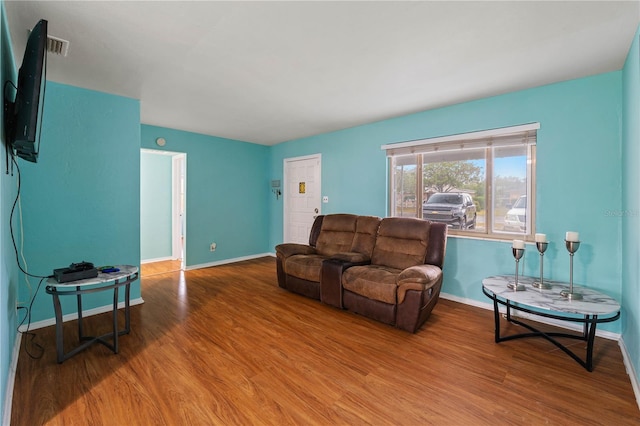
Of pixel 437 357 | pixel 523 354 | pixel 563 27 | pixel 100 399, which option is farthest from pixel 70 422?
pixel 563 27

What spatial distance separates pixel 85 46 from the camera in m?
2.18

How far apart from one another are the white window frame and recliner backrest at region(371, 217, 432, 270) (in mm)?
595

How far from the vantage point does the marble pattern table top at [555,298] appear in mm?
1970

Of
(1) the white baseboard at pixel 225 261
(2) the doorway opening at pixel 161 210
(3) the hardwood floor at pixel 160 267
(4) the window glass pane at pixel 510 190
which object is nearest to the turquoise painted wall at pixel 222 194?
(1) the white baseboard at pixel 225 261

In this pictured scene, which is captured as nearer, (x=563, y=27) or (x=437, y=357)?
(x=563, y=27)

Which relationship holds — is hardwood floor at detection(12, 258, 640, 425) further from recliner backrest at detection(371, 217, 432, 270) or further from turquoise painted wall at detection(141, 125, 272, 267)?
turquoise painted wall at detection(141, 125, 272, 267)

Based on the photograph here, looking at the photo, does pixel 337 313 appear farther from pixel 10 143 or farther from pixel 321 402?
pixel 10 143

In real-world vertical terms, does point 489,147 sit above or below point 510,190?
above

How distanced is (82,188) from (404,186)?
390 cm

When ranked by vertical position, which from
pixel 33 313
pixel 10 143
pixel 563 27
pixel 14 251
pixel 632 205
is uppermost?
pixel 563 27

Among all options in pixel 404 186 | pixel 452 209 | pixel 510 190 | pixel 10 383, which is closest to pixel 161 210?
pixel 10 383

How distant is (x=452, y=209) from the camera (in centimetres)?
363

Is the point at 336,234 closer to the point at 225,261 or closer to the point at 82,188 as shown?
the point at 225,261

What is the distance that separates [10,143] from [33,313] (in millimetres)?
1823
